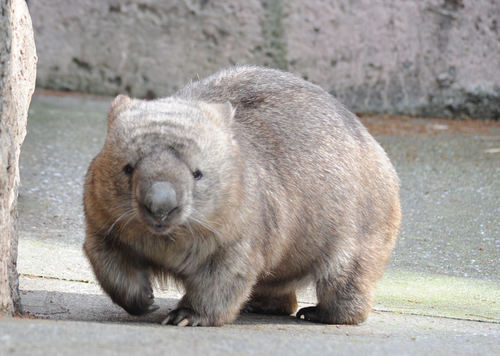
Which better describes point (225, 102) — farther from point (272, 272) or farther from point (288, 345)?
point (288, 345)

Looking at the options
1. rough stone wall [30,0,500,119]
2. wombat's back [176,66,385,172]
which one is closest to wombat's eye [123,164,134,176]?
wombat's back [176,66,385,172]

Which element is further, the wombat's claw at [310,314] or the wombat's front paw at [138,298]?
the wombat's claw at [310,314]

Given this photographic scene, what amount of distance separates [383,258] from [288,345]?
146 centimetres

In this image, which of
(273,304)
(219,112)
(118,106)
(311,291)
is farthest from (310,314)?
(118,106)

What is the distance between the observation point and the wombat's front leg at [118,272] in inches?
135

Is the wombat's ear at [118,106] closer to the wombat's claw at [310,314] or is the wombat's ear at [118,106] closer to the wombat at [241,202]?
the wombat at [241,202]

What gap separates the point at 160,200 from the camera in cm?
291

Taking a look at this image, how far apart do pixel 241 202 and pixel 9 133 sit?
98 cm

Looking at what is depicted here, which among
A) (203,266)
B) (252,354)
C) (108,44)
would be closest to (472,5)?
(108,44)

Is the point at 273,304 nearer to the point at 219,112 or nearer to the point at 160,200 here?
the point at 219,112

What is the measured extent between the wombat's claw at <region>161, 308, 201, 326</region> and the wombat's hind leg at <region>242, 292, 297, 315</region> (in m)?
0.83

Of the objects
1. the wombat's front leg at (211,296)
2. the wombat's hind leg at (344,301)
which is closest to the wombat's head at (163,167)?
the wombat's front leg at (211,296)

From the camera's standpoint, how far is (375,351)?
271 cm

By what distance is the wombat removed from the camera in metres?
3.15
